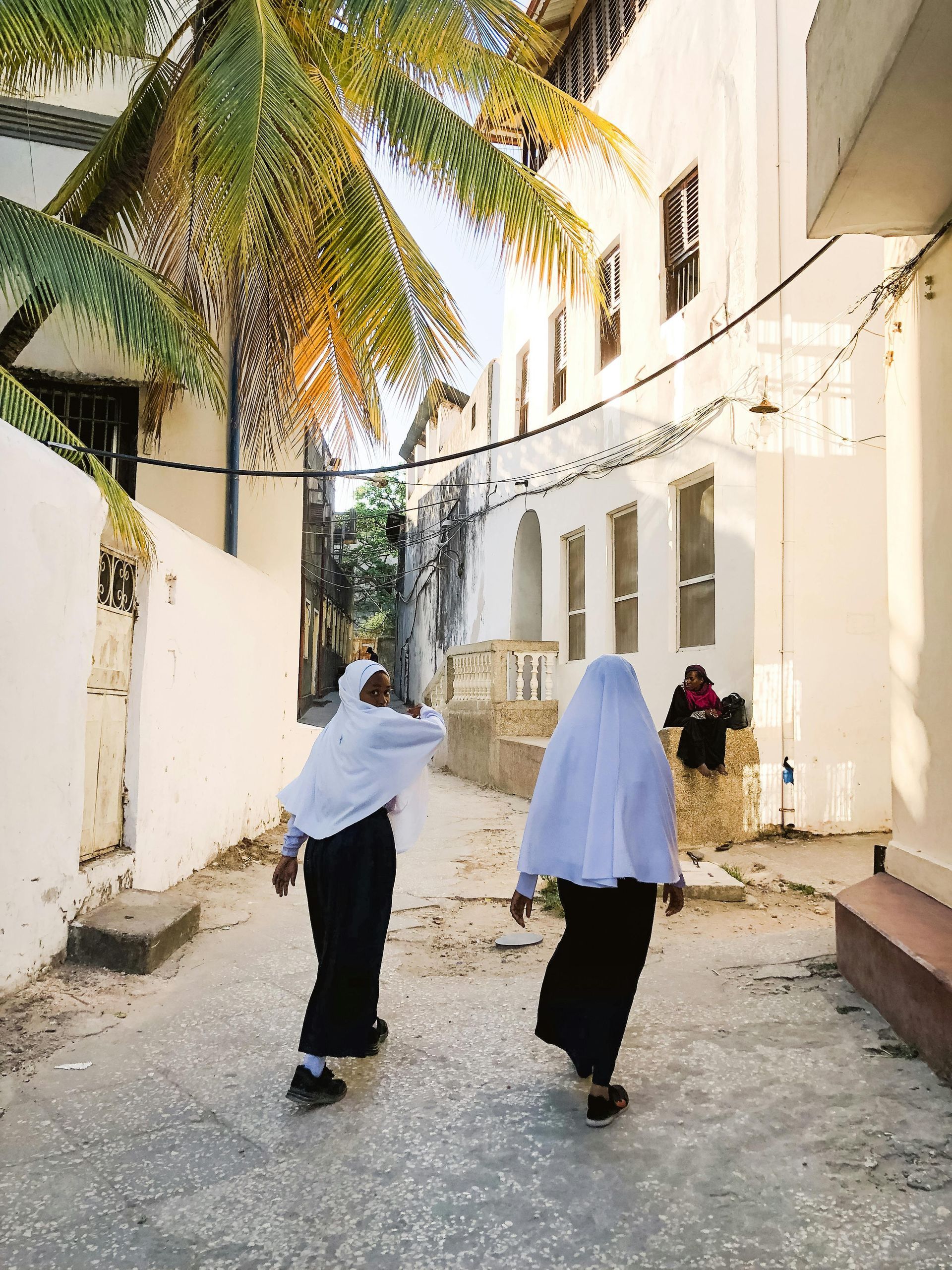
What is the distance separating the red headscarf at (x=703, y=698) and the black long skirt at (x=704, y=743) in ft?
0.61

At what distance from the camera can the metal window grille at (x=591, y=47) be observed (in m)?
10.8

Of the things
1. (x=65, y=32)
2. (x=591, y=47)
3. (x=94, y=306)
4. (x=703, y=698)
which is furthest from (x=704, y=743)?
(x=591, y=47)

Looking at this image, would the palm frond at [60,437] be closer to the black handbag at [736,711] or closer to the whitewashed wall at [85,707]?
the whitewashed wall at [85,707]

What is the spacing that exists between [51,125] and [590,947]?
8.01 meters

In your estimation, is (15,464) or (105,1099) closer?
(105,1099)

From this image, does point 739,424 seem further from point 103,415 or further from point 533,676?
point 103,415

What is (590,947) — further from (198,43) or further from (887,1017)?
(198,43)

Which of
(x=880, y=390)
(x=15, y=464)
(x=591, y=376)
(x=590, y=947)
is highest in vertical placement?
(x=591, y=376)

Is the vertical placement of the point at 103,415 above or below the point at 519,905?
above

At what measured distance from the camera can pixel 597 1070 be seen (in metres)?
3.01

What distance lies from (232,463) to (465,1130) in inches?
258

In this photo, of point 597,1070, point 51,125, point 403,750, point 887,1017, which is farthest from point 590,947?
point 51,125

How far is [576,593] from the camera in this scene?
11.8 m

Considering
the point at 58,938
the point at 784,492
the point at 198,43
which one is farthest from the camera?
the point at 784,492
